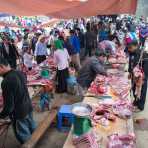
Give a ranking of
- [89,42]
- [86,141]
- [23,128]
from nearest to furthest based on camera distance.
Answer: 1. [86,141]
2. [23,128]
3. [89,42]

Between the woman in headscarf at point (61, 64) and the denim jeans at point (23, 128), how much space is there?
15.6ft

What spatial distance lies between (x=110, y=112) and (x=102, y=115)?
0.91 ft

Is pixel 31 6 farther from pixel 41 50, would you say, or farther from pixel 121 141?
pixel 41 50

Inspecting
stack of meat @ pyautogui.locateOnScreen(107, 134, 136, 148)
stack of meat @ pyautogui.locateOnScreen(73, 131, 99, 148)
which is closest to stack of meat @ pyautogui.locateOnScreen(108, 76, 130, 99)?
stack of meat @ pyautogui.locateOnScreen(107, 134, 136, 148)

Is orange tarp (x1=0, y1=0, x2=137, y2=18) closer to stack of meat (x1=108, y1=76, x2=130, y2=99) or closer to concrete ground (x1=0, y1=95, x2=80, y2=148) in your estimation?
stack of meat (x1=108, y1=76, x2=130, y2=99)

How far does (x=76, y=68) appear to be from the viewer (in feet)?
53.3

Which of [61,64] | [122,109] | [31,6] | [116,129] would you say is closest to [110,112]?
[122,109]

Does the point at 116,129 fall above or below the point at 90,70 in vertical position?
below

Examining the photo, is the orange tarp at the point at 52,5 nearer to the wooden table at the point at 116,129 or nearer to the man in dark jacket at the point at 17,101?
the man in dark jacket at the point at 17,101

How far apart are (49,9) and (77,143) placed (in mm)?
2633

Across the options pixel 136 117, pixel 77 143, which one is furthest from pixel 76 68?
pixel 77 143

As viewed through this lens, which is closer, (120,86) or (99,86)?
(99,86)

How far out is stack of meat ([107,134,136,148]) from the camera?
4992 millimetres

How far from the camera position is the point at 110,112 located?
6.52 meters
